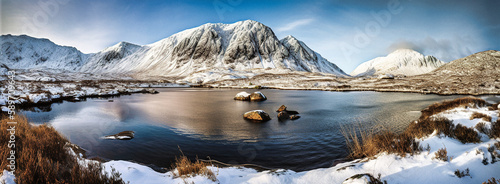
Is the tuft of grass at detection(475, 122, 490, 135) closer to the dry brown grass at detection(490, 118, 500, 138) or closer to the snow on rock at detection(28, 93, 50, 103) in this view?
the dry brown grass at detection(490, 118, 500, 138)

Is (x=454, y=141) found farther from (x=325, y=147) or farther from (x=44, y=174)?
(x=44, y=174)

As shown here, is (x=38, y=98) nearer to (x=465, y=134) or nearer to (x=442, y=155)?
(x=442, y=155)

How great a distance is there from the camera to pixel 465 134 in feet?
24.3

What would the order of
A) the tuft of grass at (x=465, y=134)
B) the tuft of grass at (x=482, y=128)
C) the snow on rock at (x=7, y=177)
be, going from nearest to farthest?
the snow on rock at (x=7, y=177) → the tuft of grass at (x=465, y=134) → the tuft of grass at (x=482, y=128)

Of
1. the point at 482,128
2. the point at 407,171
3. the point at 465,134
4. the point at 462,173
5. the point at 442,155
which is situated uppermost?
the point at 482,128

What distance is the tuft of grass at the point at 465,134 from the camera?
7.02 metres

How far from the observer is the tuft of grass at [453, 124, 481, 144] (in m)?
7.02

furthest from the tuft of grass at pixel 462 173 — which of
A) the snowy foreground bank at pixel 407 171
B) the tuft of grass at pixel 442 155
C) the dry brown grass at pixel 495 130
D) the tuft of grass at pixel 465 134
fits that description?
the dry brown grass at pixel 495 130

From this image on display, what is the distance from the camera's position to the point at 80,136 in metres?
13.3

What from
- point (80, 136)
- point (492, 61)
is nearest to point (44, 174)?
point (80, 136)

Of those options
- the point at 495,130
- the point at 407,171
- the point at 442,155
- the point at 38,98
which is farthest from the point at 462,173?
the point at 38,98

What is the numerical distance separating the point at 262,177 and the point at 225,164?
336 centimetres

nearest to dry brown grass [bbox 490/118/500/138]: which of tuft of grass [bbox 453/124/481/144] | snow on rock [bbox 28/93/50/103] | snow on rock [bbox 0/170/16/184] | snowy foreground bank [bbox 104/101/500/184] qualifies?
snowy foreground bank [bbox 104/101/500/184]

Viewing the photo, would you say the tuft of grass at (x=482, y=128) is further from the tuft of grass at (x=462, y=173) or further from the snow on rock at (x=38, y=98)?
the snow on rock at (x=38, y=98)
